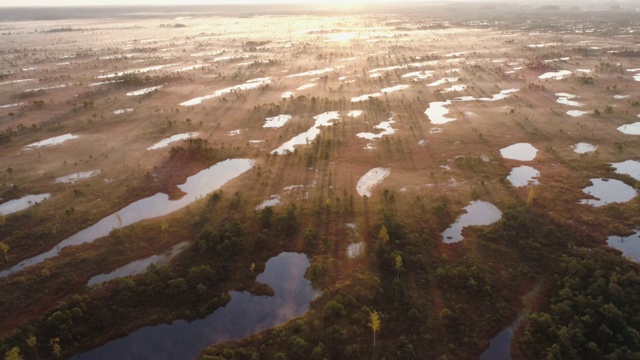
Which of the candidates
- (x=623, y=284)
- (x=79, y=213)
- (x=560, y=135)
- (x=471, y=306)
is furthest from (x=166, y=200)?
(x=560, y=135)

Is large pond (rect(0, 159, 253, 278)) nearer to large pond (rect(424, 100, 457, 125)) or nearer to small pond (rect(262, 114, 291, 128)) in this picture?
small pond (rect(262, 114, 291, 128))

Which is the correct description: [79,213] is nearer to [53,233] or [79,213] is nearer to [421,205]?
[53,233]

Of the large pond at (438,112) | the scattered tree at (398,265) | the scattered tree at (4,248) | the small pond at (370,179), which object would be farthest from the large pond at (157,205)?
the large pond at (438,112)

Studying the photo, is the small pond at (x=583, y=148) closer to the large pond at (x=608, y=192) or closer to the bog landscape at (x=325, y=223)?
the bog landscape at (x=325, y=223)

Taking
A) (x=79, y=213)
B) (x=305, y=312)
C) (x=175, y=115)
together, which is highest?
(x=175, y=115)

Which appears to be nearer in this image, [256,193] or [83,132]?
[256,193]

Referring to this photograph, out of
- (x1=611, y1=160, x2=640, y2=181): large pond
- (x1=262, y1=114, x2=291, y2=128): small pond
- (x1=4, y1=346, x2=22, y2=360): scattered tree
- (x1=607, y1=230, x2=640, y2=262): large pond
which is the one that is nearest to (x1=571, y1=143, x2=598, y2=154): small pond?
(x1=611, y1=160, x2=640, y2=181): large pond
